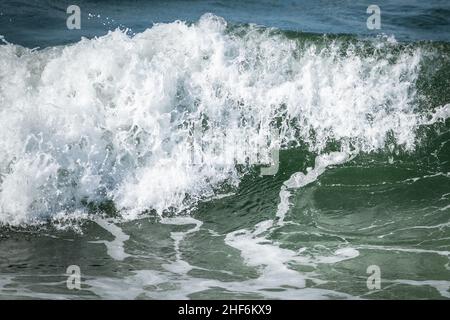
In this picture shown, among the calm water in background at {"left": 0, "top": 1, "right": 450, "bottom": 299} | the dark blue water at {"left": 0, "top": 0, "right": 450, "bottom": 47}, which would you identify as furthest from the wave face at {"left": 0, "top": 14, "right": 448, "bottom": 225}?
the dark blue water at {"left": 0, "top": 0, "right": 450, "bottom": 47}

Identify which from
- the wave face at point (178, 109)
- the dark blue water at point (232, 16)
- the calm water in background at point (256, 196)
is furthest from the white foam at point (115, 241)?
the dark blue water at point (232, 16)

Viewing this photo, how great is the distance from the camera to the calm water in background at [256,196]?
5.65 meters

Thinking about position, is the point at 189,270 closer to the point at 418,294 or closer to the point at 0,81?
the point at 418,294

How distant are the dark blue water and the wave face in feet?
4.53

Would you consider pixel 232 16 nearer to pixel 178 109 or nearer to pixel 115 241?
pixel 178 109

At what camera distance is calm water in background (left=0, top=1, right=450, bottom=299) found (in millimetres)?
5652

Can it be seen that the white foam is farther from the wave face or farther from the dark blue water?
the dark blue water

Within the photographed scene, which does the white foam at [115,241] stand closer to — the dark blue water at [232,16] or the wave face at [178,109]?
the wave face at [178,109]

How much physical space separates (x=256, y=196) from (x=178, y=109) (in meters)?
1.77

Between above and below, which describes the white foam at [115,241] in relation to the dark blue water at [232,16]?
below

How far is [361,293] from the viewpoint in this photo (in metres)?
5.27

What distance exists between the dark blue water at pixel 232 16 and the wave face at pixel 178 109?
1.38 meters

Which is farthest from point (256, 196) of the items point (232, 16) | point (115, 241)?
point (232, 16)
